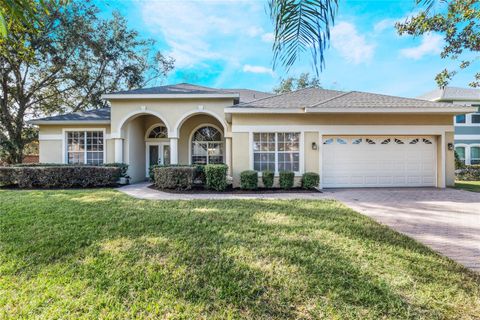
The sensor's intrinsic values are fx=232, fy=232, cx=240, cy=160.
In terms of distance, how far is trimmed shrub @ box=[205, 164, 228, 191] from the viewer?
989 centimetres

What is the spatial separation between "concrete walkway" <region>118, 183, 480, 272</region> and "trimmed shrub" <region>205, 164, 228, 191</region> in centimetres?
98

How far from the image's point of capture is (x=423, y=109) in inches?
396

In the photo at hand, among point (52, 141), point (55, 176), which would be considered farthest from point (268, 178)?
point (52, 141)

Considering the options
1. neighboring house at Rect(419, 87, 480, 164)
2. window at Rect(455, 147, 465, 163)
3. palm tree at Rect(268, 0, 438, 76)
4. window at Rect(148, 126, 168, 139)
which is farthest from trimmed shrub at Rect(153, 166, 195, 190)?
window at Rect(455, 147, 465, 163)

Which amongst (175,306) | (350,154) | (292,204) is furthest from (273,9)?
(350,154)

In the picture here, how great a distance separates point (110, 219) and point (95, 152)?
983 centimetres

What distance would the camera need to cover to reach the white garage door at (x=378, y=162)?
10.8m

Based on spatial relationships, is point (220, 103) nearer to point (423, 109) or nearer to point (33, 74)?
point (423, 109)

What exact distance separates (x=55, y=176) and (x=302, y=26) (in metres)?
12.8

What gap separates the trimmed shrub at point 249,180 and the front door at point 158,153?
681 cm

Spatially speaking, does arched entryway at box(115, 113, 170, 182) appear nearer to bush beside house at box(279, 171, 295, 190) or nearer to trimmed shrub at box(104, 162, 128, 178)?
trimmed shrub at box(104, 162, 128, 178)

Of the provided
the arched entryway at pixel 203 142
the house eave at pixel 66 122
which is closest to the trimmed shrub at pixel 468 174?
the arched entryway at pixel 203 142

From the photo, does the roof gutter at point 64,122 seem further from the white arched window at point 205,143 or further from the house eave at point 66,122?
the white arched window at point 205,143

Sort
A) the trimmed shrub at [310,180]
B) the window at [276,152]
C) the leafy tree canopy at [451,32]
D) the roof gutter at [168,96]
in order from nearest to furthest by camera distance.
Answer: the leafy tree canopy at [451,32] < the trimmed shrub at [310,180] < the window at [276,152] < the roof gutter at [168,96]
